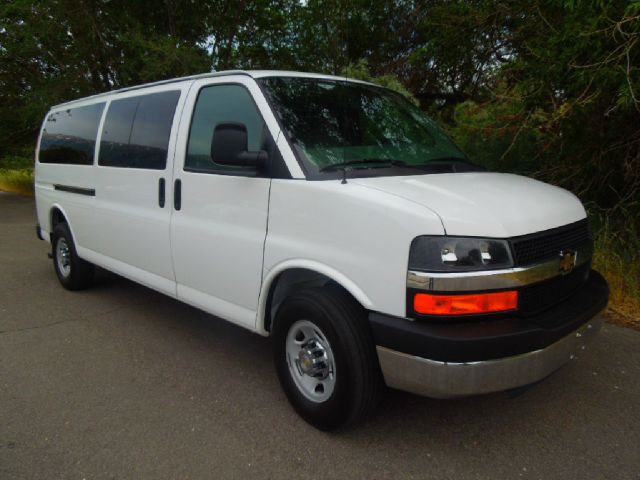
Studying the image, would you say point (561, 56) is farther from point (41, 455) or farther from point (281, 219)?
point (41, 455)

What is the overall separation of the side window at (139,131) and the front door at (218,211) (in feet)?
0.93

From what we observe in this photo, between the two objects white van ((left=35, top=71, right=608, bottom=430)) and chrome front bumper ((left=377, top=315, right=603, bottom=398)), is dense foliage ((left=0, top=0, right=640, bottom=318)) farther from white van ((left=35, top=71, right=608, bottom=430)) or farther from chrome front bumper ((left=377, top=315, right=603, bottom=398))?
chrome front bumper ((left=377, top=315, right=603, bottom=398))

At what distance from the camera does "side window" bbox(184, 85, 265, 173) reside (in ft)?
10.6

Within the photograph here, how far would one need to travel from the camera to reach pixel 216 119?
351 centimetres

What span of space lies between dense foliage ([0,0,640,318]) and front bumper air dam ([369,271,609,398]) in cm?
248

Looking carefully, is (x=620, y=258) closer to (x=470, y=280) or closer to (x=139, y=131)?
(x=470, y=280)

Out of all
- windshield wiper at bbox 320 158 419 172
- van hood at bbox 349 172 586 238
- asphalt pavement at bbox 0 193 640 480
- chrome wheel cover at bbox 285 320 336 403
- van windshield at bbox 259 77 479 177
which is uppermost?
van windshield at bbox 259 77 479 177

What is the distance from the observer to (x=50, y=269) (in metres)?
6.81

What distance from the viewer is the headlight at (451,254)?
2.33m

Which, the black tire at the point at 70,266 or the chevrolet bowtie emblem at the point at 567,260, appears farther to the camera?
the black tire at the point at 70,266

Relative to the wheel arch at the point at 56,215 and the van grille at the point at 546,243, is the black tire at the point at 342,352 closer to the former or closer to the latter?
the van grille at the point at 546,243

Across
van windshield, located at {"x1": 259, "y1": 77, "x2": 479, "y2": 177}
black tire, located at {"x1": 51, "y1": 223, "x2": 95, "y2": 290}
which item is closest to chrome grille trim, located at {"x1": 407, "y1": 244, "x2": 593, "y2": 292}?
van windshield, located at {"x1": 259, "y1": 77, "x2": 479, "y2": 177}

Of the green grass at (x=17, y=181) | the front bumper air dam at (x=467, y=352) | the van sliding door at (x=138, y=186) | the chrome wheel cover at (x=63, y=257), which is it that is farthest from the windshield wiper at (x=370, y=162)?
the green grass at (x=17, y=181)

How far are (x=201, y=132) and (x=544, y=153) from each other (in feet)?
14.9
